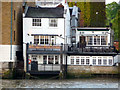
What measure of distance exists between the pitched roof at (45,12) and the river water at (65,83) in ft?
32.6

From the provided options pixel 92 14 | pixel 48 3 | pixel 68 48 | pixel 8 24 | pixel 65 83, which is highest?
pixel 48 3

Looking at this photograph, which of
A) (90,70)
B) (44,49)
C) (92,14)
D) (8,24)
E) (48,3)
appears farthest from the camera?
(92,14)

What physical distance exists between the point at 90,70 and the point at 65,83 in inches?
323

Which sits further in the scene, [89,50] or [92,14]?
[92,14]

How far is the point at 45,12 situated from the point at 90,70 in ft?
32.6

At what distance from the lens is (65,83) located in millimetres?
61375

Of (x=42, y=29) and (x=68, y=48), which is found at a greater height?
(x=42, y=29)

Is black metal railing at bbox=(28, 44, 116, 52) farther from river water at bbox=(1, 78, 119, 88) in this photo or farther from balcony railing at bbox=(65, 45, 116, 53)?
river water at bbox=(1, 78, 119, 88)

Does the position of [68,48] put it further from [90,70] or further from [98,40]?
[98,40]

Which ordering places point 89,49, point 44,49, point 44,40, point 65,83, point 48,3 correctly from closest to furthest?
point 65,83, point 44,49, point 89,49, point 44,40, point 48,3

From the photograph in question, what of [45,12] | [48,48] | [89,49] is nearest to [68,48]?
[89,49]

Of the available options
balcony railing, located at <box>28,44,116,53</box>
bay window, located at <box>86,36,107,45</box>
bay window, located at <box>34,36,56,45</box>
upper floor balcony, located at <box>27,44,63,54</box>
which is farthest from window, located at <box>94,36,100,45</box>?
upper floor balcony, located at <box>27,44,63,54</box>

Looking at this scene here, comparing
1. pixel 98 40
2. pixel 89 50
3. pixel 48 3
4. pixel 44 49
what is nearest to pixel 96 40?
pixel 98 40

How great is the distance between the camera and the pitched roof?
7125 cm
